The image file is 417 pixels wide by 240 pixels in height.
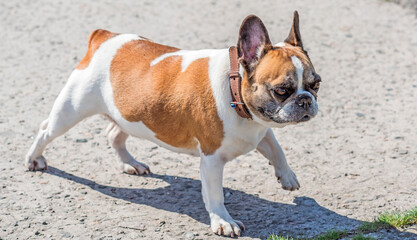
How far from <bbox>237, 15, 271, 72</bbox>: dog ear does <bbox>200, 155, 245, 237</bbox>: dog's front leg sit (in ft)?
2.52

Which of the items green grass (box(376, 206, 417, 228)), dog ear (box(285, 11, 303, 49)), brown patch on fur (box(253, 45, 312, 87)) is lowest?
green grass (box(376, 206, 417, 228))

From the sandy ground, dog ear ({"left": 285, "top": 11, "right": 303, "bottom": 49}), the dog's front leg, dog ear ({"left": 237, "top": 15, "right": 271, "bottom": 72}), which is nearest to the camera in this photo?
dog ear ({"left": 237, "top": 15, "right": 271, "bottom": 72})

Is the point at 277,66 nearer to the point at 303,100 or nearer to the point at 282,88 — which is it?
the point at 282,88

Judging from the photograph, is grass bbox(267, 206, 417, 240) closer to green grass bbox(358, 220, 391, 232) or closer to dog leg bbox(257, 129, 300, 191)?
green grass bbox(358, 220, 391, 232)

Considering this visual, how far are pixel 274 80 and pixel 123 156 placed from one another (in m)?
2.03

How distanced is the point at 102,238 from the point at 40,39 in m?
4.41

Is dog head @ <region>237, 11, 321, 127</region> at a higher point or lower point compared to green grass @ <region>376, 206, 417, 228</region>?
higher

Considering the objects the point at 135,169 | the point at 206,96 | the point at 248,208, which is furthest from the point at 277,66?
the point at 135,169

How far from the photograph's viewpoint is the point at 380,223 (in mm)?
4949

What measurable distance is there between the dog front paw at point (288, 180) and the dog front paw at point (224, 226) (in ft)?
1.91

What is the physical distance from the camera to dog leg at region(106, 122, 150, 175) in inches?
231

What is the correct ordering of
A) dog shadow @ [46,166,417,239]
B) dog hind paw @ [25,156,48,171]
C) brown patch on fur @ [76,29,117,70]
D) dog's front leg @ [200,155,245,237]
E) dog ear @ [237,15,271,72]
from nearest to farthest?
A: dog ear @ [237,15,271,72] < dog's front leg @ [200,155,245,237] < dog shadow @ [46,166,417,239] < brown patch on fur @ [76,29,117,70] < dog hind paw @ [25,156,48,171]

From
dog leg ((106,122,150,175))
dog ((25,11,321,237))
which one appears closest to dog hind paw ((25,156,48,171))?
dog ((25,11,321,237))

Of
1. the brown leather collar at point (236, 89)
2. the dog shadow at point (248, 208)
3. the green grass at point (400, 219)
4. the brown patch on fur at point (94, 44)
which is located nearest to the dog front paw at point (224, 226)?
the dog shadow at point (248, 208)
